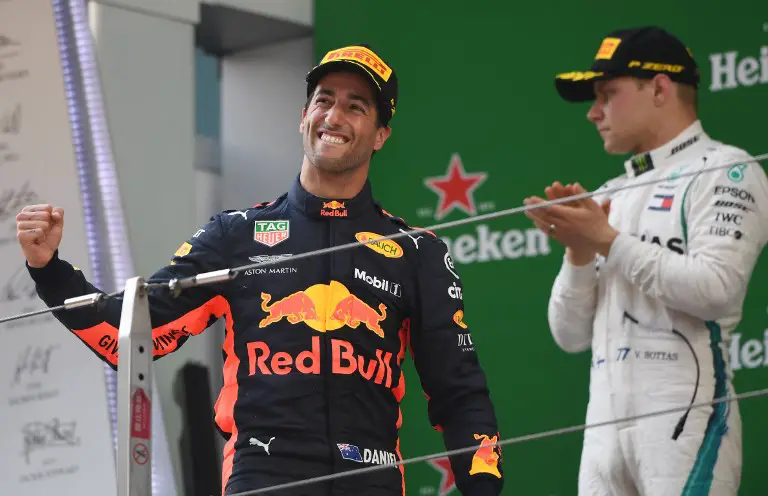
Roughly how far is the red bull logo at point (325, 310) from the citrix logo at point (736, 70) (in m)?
1.84

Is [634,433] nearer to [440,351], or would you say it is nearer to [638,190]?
[638,190]

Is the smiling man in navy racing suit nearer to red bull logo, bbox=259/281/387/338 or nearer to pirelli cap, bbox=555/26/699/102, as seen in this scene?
red bull logo, bbox=259/281/387/338

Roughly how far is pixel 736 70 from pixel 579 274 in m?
1.02

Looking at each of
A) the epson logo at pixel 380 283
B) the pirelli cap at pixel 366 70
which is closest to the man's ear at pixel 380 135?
the pirelli cap at pixel 366 70

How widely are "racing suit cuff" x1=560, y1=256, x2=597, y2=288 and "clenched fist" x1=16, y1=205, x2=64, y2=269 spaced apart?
1.25 metres

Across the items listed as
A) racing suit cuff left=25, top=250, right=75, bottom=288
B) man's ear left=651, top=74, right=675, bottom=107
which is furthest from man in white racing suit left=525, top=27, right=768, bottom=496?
racing suit cuff left=25, top=250, right=75, bottom=288

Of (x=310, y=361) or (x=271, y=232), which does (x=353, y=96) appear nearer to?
(x=271, y=232)

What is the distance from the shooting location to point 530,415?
13.1 feet

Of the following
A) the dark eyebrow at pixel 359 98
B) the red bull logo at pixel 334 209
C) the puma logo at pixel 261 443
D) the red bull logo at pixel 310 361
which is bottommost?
the puma logo at pixel 261 443

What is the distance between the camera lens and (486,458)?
85.5 inches

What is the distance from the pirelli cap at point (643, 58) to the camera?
122 inches

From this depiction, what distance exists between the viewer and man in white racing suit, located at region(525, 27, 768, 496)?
2.83 m

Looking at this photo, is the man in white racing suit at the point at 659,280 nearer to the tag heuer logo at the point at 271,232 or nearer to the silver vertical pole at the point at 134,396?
the tag heuer logo at the point at 271,232

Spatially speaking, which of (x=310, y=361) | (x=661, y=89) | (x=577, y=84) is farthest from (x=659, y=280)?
(x=310, y=361)
